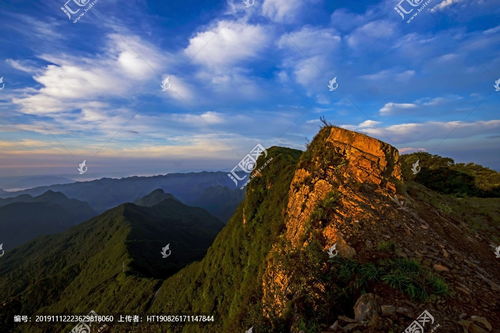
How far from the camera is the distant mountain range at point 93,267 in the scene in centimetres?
7685

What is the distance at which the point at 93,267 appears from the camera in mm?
109125

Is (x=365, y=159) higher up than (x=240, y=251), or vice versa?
(x=365, y=159)

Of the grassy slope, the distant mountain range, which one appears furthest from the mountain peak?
the distant mountain range

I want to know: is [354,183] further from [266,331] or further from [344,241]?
[266,331]

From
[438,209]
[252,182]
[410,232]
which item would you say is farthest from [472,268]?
[252,182]

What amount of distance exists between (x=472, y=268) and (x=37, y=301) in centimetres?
14860

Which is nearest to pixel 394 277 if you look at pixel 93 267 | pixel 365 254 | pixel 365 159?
pixel 365 254

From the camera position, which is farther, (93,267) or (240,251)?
(93,267)

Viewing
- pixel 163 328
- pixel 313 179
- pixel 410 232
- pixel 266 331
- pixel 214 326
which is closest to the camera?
pixel 266 331

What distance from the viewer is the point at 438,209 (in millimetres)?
12789

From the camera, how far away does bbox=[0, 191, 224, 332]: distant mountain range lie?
76850mm

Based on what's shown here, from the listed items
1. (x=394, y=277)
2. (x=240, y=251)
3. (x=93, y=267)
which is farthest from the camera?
(x=93, y=267)

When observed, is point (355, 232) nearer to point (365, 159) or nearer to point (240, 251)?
point (365, 159)

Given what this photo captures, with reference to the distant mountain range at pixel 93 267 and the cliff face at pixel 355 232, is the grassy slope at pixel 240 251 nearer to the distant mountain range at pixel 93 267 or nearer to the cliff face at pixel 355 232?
the cliff face at pixel 355 232
